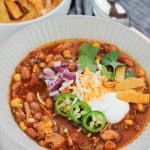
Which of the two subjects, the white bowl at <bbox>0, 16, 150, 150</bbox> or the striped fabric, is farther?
the striped fabric

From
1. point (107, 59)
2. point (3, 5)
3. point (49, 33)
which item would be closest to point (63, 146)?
point (107, 59)

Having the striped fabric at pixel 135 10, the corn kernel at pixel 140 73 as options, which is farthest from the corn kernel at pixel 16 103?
the striped fabric at pixel 135 10

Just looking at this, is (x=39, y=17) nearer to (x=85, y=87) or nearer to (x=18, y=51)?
(x=18, y=51)

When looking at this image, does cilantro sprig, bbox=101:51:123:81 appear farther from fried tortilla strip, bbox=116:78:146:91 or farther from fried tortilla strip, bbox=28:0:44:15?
fried tortilla strip, bbox=28:0:44:15

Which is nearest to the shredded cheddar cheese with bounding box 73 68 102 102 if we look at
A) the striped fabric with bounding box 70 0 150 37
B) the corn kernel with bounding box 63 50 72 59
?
the corn kernel with bounding box 63 50 72 59

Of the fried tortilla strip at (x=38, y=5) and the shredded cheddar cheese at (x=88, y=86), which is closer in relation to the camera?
the shredded cheddar cheese at (x=88, y=86)

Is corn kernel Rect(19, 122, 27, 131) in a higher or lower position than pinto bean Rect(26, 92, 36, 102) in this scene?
lower

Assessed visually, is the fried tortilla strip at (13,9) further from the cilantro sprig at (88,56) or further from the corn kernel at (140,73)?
the corn kernel at (140,73)
